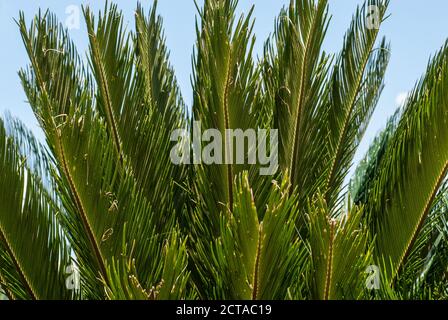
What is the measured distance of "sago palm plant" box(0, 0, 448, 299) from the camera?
10.8 ft

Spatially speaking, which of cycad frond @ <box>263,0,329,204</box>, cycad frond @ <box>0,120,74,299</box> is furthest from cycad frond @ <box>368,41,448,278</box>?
cycad frond @ <box>0,120,74,299</box>

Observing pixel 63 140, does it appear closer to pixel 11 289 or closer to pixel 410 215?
pixel 11 289

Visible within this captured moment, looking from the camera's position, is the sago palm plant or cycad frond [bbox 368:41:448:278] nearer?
the sago palm plant

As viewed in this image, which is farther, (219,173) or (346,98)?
(346,98)

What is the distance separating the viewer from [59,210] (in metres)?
3.82

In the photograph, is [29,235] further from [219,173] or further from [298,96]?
[298,96]

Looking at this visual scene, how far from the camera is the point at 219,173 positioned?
3967mm

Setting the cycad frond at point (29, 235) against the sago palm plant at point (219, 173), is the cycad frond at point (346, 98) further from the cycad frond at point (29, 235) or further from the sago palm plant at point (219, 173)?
the cycad frond at point (29, 235)

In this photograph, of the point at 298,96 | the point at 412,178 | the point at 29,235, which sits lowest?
the point at 29,235

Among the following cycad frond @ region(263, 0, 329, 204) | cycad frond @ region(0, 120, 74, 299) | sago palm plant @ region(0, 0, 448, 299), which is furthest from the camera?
cycad frond @ region(263, 0, 329, 204)

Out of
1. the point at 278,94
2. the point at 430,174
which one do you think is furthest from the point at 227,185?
the point at 430,174

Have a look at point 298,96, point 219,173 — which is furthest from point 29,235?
point 298,96

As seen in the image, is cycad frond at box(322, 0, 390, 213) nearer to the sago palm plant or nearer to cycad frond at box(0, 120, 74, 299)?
the sago palm plant
